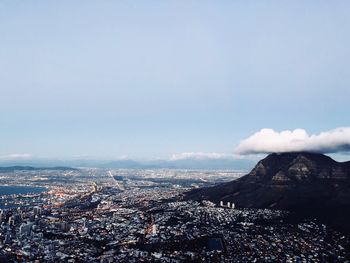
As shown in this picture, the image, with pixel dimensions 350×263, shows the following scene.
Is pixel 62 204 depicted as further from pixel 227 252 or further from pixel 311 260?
pixel 311 260

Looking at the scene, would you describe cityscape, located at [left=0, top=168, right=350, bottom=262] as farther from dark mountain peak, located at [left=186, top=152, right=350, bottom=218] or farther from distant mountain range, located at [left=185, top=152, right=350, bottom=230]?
dark mountain peak, located at [left=186, top=152, right=350, bottom=218]

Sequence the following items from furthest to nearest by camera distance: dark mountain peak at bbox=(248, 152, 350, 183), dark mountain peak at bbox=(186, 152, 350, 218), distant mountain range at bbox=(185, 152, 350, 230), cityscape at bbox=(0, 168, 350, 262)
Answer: dark mountain peak at bbox=(248, 152, 350, 183) < dark mountain peak at bbox=(186, 152, 350, 218) < distant mountain range at bbox=(185, 152, 350, 230) < cityscape at bbox=(0, 168, 350, 262)

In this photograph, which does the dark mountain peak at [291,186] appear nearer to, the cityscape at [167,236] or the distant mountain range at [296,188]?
the distant mountain range at [296,188]

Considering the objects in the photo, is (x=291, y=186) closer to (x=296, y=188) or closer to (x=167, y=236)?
(x=296, y=188)

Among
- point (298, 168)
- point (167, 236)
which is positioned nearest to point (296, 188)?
point (298, 168)

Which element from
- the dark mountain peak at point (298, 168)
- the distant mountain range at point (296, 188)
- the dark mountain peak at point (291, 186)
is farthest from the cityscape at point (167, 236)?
the dark mountain peak at point (298, 168)

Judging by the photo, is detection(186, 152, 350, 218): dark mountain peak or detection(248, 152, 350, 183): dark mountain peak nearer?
detection(186, 152, 350, 218): dark mountain peak

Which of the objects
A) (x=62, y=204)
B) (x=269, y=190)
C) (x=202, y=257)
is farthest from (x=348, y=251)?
(x=62, y=204)

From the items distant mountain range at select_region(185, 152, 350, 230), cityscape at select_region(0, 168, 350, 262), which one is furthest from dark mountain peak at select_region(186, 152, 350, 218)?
cityscape at select_region(0, 168, 350, 262)
